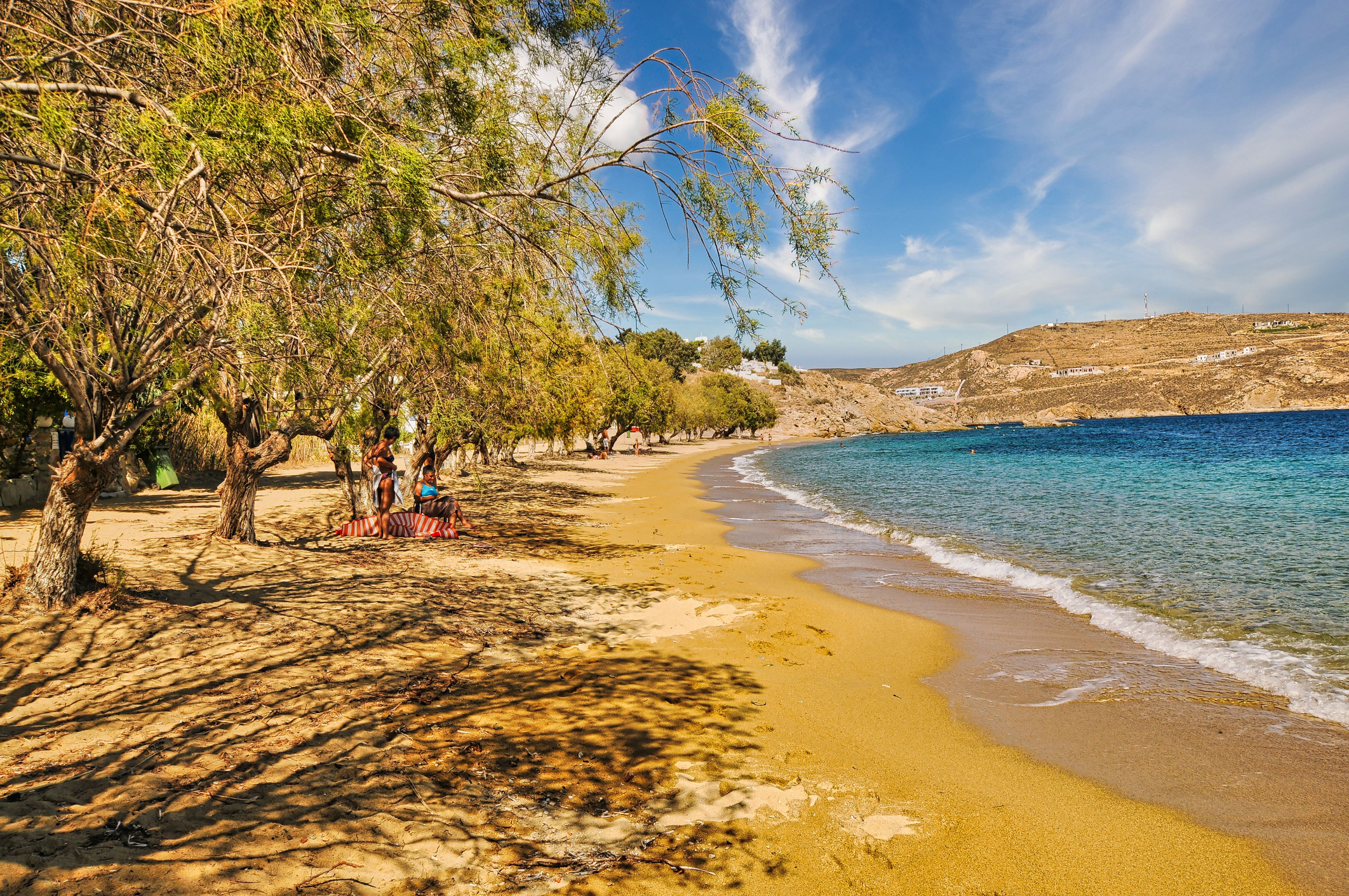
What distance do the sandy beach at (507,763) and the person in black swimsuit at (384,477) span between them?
3.88m

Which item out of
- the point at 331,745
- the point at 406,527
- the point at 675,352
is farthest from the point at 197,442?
the point at 675,352

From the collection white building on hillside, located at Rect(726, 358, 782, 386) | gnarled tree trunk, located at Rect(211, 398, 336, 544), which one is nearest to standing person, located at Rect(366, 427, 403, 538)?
gnarled tree trunk, located at Rect(211, 398, 336, 544)

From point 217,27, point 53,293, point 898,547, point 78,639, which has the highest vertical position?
point 217,27

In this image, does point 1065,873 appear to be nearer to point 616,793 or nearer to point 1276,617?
point 616,793

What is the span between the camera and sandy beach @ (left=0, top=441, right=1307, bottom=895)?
310 cm

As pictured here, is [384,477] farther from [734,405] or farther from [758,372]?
[758,372]

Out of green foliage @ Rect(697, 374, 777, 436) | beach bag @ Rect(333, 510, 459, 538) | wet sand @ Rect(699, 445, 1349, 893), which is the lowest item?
wet sand @ Rect(699, 445, 1349, 893)

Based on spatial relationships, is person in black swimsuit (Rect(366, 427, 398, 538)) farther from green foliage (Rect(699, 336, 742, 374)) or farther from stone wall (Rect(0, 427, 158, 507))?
green foliage (Rect(699, 336, 742, 374))

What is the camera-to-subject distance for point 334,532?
11727 millimetres

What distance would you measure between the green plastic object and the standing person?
9.83m

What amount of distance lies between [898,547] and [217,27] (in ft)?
47.2

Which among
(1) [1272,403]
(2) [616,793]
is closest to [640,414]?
(2) [616,793]

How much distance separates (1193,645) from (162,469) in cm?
2325

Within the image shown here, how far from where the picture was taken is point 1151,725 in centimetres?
553
